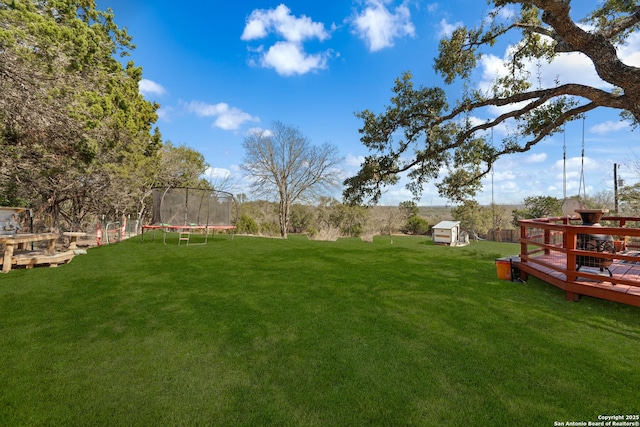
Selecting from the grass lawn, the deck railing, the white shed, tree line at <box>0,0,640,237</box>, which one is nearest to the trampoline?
tree line at <box>0,0,640,237</box>

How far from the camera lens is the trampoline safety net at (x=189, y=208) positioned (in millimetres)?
11312

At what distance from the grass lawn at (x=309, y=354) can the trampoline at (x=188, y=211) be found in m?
5.67

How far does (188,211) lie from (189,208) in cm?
14

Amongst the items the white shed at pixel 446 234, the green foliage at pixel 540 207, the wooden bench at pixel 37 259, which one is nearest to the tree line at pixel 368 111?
the wooden bench at pixel 37 259

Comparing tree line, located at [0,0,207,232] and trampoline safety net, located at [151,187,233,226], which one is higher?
tree line, located at [0,0,207,232]

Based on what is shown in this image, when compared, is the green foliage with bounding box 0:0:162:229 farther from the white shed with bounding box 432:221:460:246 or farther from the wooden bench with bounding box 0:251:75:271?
the white shed with bounding box 432:221:460:246

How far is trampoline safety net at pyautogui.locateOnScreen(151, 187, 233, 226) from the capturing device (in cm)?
1131

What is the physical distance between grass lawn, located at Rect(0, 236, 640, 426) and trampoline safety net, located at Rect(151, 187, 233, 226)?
19.0ft

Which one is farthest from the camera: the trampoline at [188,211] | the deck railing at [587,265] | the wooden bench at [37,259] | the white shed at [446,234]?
the white shed at [446,234]

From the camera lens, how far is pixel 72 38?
237 inches

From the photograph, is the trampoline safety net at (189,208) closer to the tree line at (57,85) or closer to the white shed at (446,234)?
the tree line at (57,85)

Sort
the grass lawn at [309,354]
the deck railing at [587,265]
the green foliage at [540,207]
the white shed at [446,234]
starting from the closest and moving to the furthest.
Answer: the grass lawn at [309,354] → the deck railing at [587,265] → the white shed at [446,234] → the green foliage at [540,207]

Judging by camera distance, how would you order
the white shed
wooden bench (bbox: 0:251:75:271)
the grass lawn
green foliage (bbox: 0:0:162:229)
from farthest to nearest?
the white shed
wooden bench (bbox: 0:251:75:271)
green foliage (bbox: 0:0:162:229)
the grass lawn

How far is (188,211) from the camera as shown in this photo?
466 inches
